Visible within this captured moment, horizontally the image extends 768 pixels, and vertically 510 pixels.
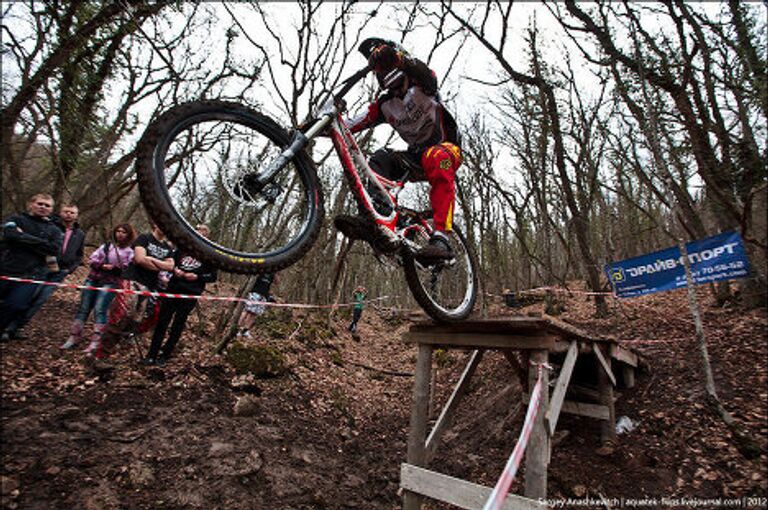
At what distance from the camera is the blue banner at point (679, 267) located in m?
6.16

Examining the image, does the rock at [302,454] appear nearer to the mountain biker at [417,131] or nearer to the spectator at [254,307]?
the mountain biker at [417,131]

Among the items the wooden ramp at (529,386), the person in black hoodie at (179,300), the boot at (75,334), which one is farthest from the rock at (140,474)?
the boot at (75,334)

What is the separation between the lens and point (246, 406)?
16.3ft

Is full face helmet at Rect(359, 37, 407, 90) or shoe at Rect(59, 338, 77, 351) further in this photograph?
shoe at Rect(59, 338, 77, 351)

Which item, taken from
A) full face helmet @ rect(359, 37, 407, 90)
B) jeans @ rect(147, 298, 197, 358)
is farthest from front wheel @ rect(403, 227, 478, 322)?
jeans @ rect(147, 298, 197, 358)

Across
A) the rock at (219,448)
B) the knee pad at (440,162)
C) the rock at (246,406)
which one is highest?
the knee pad at (440,162)

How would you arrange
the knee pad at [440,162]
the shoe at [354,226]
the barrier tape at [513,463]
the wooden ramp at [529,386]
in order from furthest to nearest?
the wooden ramp at [529,386] < the knee pad at [440,162] < the shoe at [354,226] < the barrier tape at [513,463]

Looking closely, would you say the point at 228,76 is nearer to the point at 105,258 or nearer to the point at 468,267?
the point at 105,258

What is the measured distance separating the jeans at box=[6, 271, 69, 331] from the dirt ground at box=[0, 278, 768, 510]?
27cm

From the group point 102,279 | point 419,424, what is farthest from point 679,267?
point 102,279

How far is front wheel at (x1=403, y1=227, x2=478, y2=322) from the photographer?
10.4ft

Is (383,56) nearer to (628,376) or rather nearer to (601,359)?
(601,359)

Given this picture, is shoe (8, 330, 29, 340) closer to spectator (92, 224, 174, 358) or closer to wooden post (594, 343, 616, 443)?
spectator (92, 224, 174, 358)

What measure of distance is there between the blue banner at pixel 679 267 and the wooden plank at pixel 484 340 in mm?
4441
